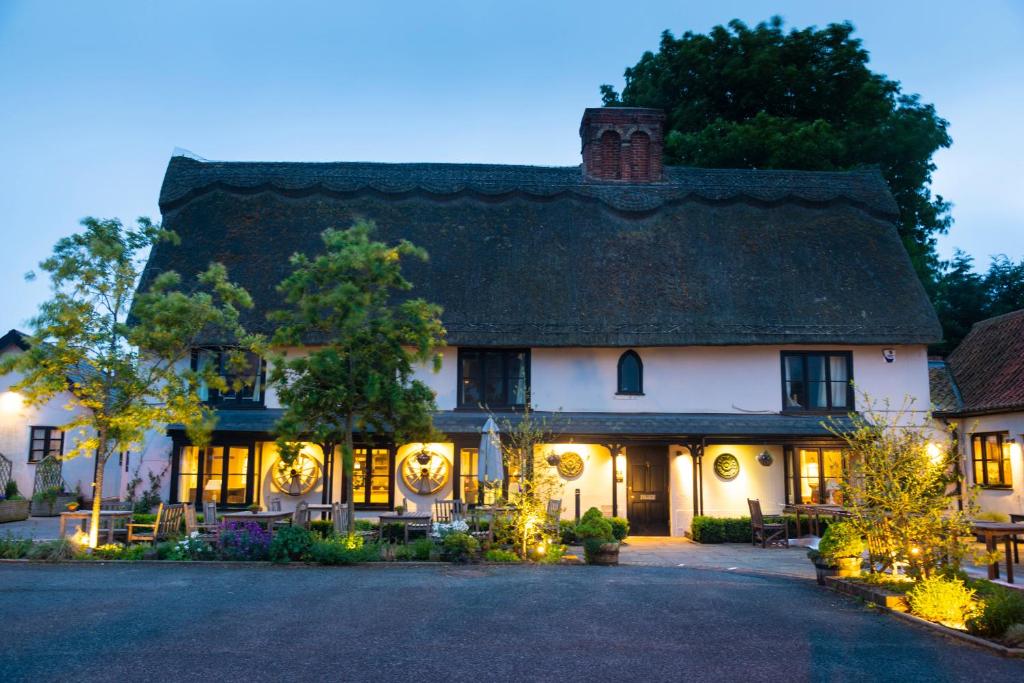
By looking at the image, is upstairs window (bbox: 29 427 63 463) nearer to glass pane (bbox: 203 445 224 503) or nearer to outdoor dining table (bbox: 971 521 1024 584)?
glass pane (bbox: 203 445 224 503)

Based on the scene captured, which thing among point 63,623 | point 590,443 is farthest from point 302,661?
point 590,443

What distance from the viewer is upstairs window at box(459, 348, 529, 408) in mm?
22016

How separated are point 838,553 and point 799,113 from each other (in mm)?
28091

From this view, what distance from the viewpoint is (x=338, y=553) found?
14.2 meters

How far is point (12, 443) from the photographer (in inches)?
1071

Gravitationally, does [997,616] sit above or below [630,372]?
below

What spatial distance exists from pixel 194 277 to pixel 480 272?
7.92 m

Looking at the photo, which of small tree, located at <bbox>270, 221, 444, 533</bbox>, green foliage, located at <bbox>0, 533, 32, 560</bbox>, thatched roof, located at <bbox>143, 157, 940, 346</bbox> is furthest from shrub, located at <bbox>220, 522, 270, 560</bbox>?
thatched roof, located at <bbox>143, 157, 940, 346</bbox>

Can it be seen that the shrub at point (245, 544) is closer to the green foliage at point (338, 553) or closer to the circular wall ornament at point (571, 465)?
the green foliage at point (338, 553)

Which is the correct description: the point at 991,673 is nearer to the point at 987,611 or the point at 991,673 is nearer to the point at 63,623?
the point at 987,611

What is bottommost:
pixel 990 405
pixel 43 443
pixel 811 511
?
pixel 811 511

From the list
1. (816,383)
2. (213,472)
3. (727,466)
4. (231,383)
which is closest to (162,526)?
(213,472)

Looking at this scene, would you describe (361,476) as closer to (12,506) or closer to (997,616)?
(12,506)

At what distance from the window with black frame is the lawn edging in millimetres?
10530
